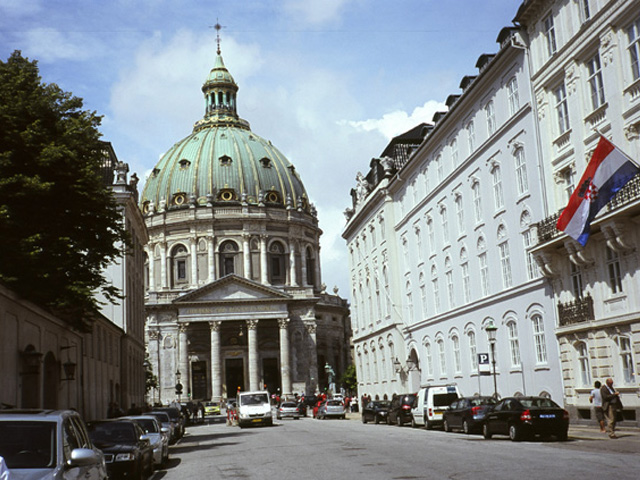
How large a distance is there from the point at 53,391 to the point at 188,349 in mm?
69257

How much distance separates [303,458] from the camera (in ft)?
67.9

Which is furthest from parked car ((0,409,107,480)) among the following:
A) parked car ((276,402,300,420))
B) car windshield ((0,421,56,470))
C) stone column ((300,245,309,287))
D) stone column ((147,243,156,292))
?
stone column ((300,245,309,287))

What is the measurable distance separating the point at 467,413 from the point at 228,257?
8185cm

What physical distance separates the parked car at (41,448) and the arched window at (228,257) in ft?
321

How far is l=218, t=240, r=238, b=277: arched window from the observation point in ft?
354

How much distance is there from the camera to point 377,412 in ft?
141

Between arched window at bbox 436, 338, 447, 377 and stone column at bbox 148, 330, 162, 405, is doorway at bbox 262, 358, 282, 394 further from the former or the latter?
arched window at bbox 436, 338, 447, 377

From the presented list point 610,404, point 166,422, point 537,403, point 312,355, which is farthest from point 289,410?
point 312,355

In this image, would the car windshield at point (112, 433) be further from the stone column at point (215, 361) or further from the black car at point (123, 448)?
the stone column at point (215, 361)

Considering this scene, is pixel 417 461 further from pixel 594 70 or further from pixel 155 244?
pixel 155 244

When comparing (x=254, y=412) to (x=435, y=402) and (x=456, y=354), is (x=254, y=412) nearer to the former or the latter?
(x=456, y=354)

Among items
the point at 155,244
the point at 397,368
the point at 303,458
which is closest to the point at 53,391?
the point at 303,458

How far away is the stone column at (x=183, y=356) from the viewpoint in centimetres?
9612

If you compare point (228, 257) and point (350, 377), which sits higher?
point (228, 257)
